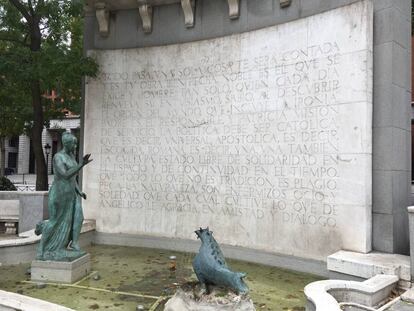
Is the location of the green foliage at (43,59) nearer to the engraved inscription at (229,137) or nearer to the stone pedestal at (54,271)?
the engraved inscription at (229,137)

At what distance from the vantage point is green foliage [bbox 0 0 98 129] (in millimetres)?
11320

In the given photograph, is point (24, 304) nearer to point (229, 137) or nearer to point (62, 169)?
point (62, 169)

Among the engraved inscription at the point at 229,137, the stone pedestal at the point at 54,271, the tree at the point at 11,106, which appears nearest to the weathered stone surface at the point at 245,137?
the engraved inscription at the point at 229,137

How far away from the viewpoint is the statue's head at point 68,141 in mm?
7305

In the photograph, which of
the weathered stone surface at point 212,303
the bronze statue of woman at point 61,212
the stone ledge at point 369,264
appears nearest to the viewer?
the weathered stone surface at point 212,303

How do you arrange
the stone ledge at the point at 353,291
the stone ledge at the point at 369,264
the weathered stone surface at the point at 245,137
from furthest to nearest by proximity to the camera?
the weathered stone surface at the point at 245,137
the stone ledge at the point at 369,264
the stone ledge at the point at 353,291

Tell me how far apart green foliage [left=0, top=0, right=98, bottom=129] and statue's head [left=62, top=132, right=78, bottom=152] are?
431 cm

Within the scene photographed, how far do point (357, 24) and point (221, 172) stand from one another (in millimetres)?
4432

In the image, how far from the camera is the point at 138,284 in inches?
285

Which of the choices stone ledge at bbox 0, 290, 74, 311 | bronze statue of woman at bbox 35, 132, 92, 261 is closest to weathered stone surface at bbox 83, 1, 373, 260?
bronze statue of woman at bbox 35, 132, 92, 261

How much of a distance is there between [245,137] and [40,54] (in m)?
6.51

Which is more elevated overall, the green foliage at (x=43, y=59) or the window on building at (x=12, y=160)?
the green foliage at (x=43, y=59)

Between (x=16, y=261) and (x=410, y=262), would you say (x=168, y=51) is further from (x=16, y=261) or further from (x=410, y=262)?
(x=410, y=262)

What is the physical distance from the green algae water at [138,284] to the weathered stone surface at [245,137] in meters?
1.04
